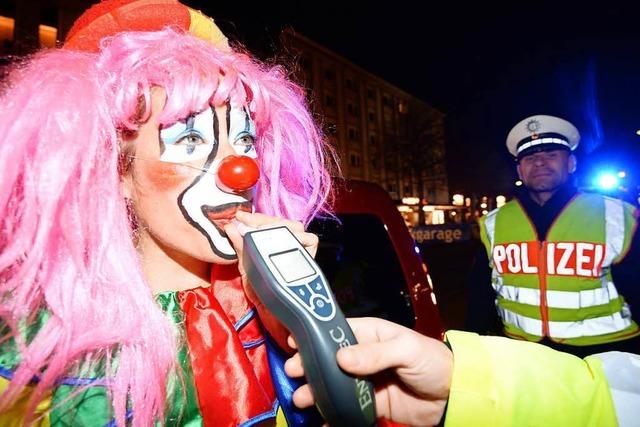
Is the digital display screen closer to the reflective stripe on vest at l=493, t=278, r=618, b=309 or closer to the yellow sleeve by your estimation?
the yellow sleeve

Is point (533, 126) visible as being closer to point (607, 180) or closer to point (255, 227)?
point (255, 227)

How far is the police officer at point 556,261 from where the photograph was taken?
7.47 feet

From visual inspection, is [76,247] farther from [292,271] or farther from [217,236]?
[292,271]

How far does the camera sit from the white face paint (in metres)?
1.14

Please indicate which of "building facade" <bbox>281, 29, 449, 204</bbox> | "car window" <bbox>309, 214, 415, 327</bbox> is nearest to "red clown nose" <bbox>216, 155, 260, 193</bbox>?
"car window" <bbox>309, 214, 415, 327</bbox>

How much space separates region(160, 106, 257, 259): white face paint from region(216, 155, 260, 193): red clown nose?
0.06 meters

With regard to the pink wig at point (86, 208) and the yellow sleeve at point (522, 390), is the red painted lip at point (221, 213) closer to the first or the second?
the pink wig at point (86, 208)

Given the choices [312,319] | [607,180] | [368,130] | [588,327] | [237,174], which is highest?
[368,130]

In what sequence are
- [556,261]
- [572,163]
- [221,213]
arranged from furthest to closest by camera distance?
[572,163], [556,261], [221,213]

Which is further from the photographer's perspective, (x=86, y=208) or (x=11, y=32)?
(x=11, y=32)

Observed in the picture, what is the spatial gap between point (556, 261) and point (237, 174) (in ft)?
7.16

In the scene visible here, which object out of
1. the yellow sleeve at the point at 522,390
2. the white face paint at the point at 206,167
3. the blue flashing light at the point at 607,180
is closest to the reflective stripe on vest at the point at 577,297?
the yellow sleeve at the point at 522,390

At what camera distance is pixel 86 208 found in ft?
3.69

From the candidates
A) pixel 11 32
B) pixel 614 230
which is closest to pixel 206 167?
pixel 614 230
